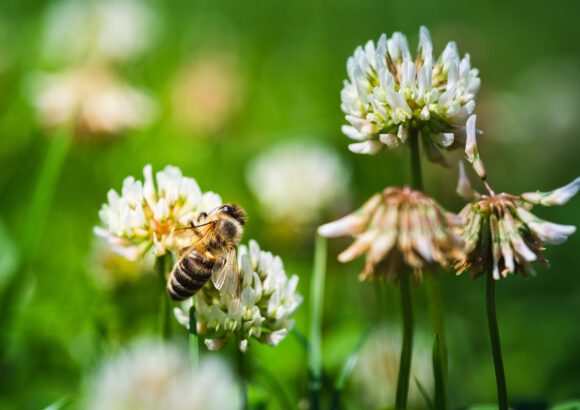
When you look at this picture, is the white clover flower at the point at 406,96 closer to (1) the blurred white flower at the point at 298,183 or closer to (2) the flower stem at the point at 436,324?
(2) the flower stem at the point at 436,324

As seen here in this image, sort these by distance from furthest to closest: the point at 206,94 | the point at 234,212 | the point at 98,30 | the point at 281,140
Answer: the point at 206,94 → the point at 98,30 → the point at 281,140 → the point at 234,212

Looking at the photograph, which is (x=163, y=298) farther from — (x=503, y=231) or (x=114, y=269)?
(x=114, y=269)

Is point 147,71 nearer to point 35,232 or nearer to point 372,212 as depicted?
point 35,232

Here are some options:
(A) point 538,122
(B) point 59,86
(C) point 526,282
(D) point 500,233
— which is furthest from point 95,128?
(A) point 538,122

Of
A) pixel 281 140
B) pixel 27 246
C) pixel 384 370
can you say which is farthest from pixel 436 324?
pixel 281 140

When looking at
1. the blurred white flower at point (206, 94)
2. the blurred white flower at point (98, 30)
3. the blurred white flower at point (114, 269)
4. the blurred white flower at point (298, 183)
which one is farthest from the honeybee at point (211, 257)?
the blurred white flower at point (206, 94)

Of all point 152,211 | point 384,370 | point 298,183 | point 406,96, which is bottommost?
point 384,370
